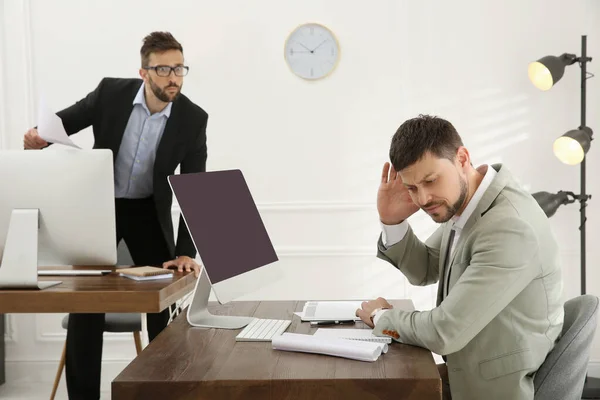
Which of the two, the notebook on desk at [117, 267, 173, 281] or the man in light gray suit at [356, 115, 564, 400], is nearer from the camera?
the man in light gray suit at [356, 115, 564, 400]

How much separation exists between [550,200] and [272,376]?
2858 mm

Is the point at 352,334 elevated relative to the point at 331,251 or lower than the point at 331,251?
elevated

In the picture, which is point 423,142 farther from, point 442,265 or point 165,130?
point 165,130

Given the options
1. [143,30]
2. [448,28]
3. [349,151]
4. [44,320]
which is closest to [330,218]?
[349,151]

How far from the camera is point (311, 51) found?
4.25 metres

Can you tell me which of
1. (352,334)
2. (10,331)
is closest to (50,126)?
(352,334)

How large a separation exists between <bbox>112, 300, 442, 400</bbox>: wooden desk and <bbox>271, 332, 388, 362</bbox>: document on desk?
0.05 feet

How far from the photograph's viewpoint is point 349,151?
168 inches

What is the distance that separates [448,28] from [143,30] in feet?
6.15

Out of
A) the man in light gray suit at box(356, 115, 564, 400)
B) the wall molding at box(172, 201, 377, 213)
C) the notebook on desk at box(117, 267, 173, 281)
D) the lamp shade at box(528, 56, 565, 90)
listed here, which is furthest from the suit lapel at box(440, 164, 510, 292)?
the wall molding at box(172, 201, 377, 213)

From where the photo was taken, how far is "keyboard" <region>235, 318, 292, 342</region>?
1.76 metres

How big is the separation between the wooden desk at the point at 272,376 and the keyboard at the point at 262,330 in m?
0.09

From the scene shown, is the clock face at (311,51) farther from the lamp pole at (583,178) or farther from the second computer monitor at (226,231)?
the second computer monitor at (226,231)

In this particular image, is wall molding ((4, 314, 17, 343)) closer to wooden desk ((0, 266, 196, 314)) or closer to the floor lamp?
wooden desk ((0, 266, 196, 314))
